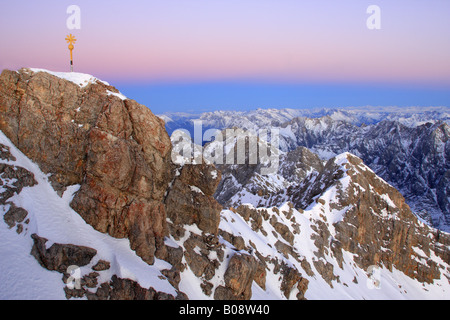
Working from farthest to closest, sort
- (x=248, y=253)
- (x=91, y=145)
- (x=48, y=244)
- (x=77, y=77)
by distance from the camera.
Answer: (x=248, y=253)
(x=77, y=77)
(x=91, y=145)
(x=48, y=244)

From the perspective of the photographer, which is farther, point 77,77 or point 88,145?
point 77,77

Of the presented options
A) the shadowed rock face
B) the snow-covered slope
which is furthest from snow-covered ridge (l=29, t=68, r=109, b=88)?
the snow-covered slope

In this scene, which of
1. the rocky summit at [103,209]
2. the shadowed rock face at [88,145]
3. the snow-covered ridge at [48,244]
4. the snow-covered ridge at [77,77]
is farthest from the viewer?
the snow-covered ridge at [77,77]

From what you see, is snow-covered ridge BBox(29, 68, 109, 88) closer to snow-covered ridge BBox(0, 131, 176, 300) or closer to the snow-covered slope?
snow-covered ridge BBox(0, 131, 176, 300)

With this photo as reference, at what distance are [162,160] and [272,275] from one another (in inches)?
1360

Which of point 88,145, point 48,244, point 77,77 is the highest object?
point 77,77

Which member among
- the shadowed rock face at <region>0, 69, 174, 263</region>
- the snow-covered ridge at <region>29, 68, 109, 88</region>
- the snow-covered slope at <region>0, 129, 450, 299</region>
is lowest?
the snow-covered slope at <region>0, 129, 450, 299</region>

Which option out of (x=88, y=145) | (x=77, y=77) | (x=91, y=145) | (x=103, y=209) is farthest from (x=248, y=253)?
(x=77, y=77)

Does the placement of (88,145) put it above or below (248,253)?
above

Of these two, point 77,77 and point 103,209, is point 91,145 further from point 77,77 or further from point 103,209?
point 77,77

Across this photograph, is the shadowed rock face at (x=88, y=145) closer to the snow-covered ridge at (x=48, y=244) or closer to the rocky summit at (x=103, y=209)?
the rocky summit at (x=103, y=209)

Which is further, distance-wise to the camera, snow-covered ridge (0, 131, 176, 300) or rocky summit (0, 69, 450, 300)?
rocky summit (0, 69, 450, 300)

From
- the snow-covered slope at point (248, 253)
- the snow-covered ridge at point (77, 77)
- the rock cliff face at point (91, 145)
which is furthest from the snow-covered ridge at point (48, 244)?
the snow-covered ridge at point (77, 77)
